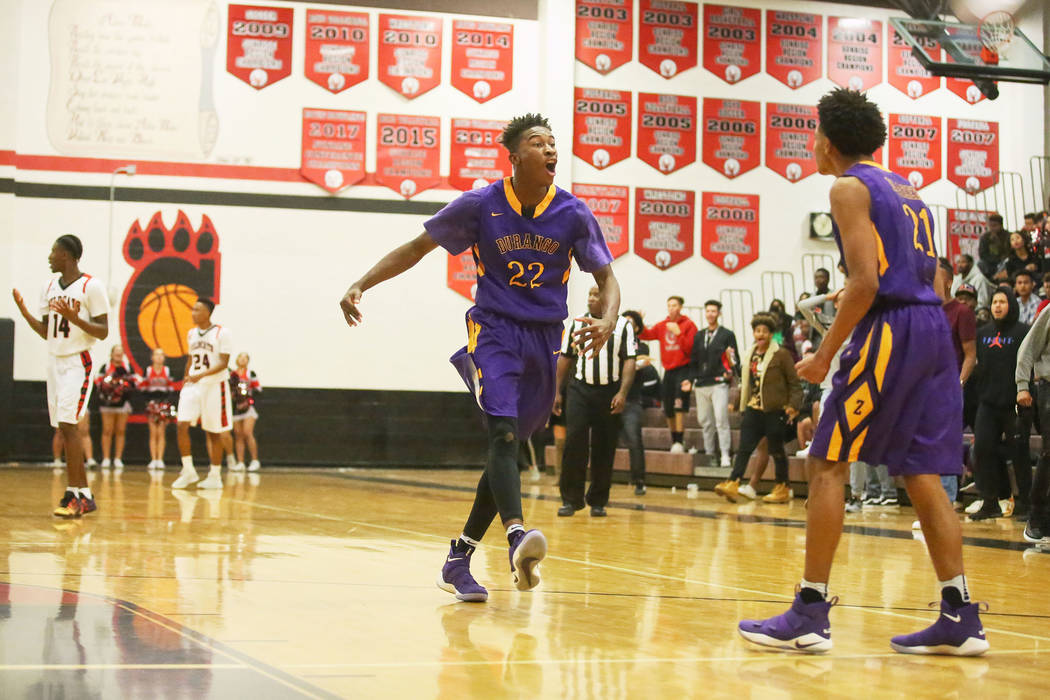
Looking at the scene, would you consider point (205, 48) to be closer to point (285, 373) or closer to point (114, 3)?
point (114, 3)

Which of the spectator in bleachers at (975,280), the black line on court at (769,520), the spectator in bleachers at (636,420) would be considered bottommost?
the black line on court at (769,520)

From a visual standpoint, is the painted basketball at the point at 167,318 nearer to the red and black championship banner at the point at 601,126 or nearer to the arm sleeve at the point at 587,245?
the red and black championship banner at the point at 601,126

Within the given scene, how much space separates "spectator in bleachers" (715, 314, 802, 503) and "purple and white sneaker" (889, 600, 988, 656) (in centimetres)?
810

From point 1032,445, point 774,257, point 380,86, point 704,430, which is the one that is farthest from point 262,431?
point 1032,445

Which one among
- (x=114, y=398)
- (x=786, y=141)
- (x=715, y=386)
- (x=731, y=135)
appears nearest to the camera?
(x=715, y=386)

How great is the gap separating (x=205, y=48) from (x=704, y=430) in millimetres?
9528

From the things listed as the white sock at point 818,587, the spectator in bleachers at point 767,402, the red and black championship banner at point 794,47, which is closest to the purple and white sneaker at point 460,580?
the white sock at point 818,587

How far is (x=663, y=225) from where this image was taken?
20.2 meters

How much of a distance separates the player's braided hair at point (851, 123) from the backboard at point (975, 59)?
457 inches

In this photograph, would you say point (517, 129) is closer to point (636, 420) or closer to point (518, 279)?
point (518, 279)

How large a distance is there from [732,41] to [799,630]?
17941 millimetres

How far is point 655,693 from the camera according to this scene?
3.06m

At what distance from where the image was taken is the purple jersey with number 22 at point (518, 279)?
483cm

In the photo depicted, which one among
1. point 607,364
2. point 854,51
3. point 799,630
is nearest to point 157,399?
point 607,364
